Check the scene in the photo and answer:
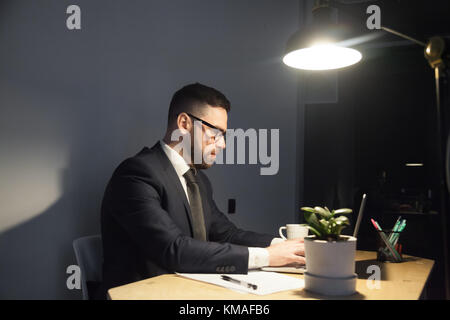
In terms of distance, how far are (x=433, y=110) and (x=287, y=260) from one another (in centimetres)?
331

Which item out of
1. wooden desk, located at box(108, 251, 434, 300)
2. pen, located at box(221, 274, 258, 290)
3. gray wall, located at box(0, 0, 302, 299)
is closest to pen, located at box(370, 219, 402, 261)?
wooden desk, located at box(108, 251, 434, 300)

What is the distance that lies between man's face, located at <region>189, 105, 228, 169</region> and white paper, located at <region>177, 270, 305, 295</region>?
0.66 m

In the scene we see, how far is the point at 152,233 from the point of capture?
3.97ft

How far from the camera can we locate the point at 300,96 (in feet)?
11.0

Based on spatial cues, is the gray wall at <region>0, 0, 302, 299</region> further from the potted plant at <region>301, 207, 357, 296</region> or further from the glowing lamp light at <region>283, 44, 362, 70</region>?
the potted plant at <region>301, 207, 357, 296</region>

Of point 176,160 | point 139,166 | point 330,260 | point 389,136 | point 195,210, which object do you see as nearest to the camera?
point 330,260

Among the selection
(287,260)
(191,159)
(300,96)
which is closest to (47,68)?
(191,159)

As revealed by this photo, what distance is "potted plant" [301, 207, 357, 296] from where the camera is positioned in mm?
910

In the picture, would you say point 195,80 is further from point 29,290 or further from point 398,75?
point 398,75

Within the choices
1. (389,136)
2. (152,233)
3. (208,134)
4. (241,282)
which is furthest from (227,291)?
(389,136)

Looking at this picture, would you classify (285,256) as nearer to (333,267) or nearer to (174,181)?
(333,267)

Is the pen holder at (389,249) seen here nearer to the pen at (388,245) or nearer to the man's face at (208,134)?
the pen at (388,245)

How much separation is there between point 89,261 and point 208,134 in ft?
2.36

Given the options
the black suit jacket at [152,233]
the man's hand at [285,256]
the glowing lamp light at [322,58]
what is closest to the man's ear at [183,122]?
the black suit jacket at [152,233]
